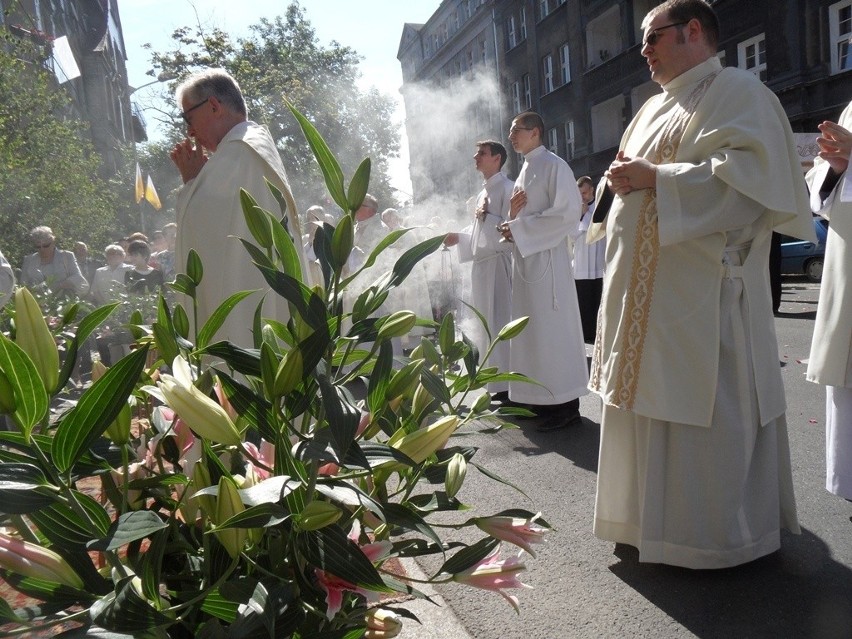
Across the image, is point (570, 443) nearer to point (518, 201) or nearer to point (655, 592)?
point (518, 201)

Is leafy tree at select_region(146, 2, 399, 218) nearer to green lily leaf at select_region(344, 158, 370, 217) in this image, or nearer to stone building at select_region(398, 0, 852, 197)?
stone building at select_region(398, 0, 852, 197)

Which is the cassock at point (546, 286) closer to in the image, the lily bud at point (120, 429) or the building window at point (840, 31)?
the lily bud at point (120, 429)

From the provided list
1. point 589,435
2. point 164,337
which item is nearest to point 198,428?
point 164,337

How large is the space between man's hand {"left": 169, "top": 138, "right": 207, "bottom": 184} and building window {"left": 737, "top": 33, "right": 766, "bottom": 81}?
65.1 feet

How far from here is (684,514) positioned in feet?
9.10

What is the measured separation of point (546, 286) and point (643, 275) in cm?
263

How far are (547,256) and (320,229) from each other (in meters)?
4.86

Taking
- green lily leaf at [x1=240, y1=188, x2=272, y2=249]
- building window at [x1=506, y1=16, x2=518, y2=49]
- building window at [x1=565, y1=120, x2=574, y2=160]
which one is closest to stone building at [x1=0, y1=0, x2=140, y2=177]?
building window at [x1=565, y1=120, x2=574, y2=160]

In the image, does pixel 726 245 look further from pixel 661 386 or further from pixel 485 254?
pixel 485 254

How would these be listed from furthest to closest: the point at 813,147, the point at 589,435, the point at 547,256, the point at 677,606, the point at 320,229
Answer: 1. the point at 813,147
2. the point at 547,256
3. the point at 589,435
4. the point at 677,606
5. the point at 320,229

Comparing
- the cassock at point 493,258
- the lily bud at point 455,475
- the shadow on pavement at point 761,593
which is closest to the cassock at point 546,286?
the cassock at point 493,258

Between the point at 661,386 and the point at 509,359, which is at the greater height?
the point at 661,386

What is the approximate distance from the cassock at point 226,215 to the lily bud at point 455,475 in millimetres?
2038

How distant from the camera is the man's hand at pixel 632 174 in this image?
2.76 m
